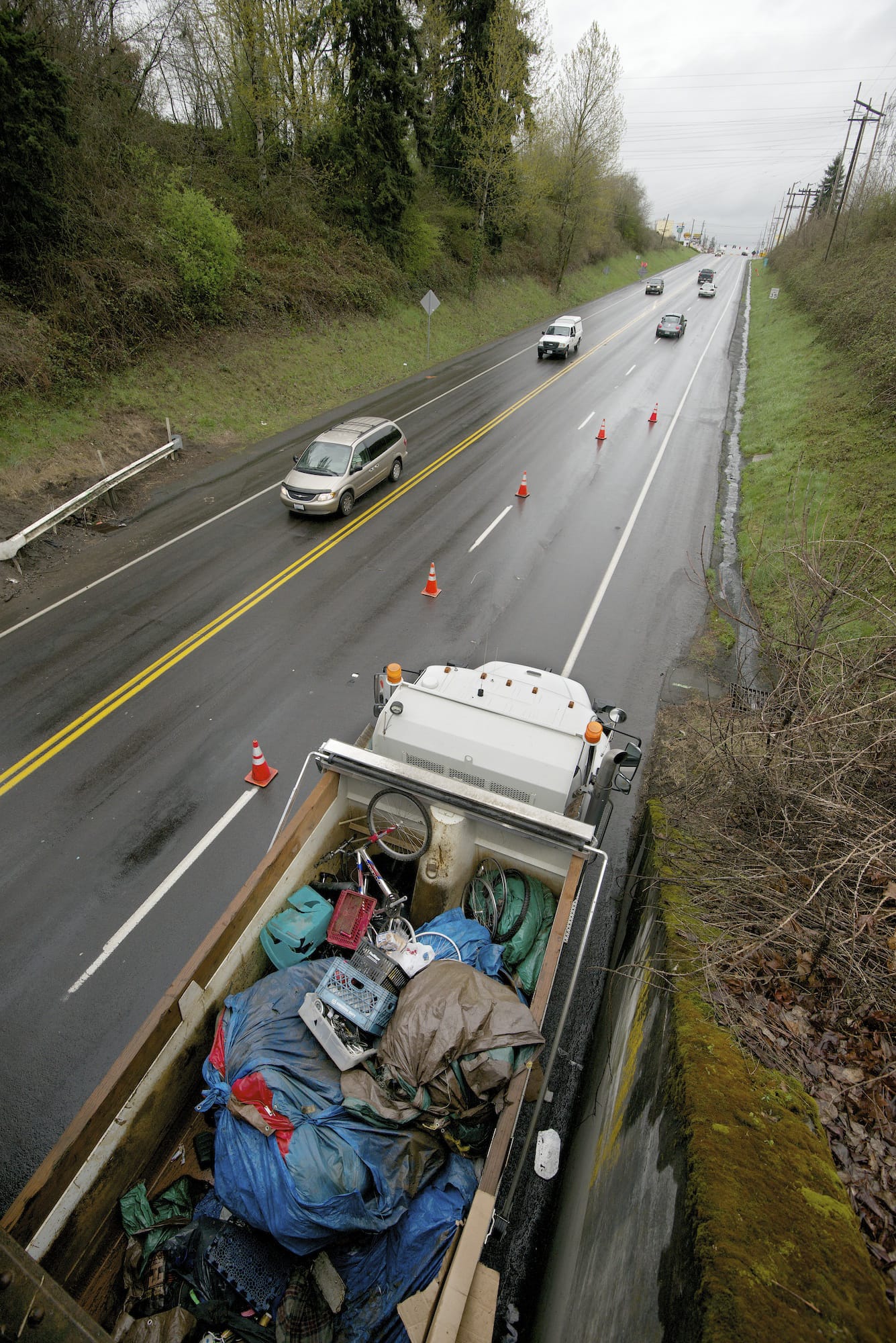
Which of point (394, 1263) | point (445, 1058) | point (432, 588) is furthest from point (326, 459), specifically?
point (394, 1263)

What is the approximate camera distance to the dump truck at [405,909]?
3.02 meters

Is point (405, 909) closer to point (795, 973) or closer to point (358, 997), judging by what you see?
point (358, 997)

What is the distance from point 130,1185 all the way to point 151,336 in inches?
845

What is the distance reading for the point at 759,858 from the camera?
171 inches

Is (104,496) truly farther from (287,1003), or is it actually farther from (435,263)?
(435,263)

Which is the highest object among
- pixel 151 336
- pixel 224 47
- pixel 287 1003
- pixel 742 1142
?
pixel 224 47

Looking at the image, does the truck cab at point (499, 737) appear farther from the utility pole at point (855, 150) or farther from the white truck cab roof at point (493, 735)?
the utility pole at point (855, 150)

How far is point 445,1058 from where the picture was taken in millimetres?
3803

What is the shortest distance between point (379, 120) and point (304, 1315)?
3430 cm

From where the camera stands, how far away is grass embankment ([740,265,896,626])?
37.8ft

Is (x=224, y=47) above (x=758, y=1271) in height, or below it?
above

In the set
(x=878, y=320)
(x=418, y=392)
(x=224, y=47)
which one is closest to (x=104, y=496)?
(x=418, y=392)

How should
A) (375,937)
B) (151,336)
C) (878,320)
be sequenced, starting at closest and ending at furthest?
(375,937) → (151,336) → (878,320)

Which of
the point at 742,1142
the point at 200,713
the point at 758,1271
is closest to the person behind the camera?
the point at 758,1271
